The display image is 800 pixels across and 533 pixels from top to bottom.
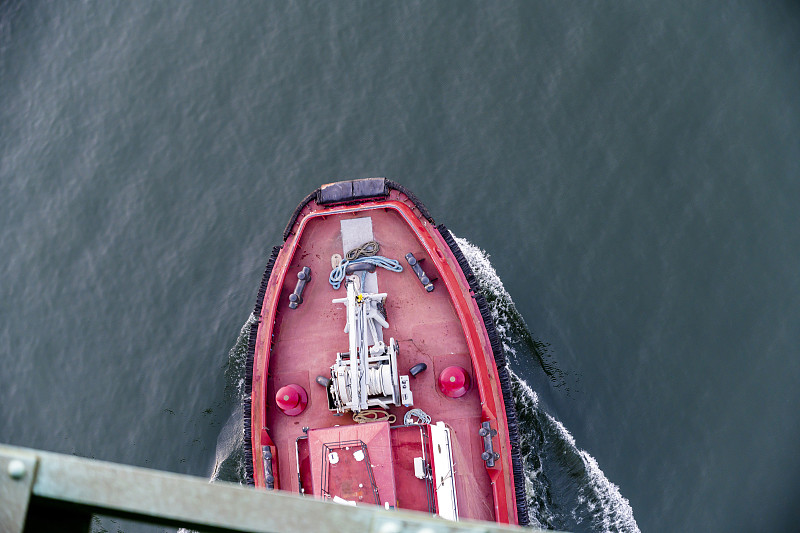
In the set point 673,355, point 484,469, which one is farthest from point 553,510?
point 673,355

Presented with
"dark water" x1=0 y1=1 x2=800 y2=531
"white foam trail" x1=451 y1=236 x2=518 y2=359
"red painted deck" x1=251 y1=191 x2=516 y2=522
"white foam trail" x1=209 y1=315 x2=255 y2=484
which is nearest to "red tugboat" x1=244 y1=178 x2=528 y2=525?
"red painted deck" x1=251 y1=191 x2=516 y2=522

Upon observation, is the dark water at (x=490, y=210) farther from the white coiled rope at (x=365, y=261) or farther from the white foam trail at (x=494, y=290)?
the white coiled rope at (x=365, y=261)

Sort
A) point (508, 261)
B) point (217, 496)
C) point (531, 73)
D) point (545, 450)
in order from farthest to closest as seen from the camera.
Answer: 1. point (531, 73)
2. point (508, 261)
3. point (545, 450)
4. point (217, 496)

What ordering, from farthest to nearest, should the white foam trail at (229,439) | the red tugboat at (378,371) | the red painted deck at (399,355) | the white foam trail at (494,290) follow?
the white foam trail at (494,290)
the white foam trail at (229,439)
the red painted deck at (399,355)
the red tugboat at (378,371)

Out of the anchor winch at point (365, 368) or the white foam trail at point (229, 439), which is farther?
the white foam trail at point (229, 439)

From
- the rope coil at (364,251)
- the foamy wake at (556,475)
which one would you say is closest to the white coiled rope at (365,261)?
the rope coil at (364,251)

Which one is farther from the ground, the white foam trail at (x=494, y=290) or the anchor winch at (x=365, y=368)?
the white foam trail at (x=494, y=290)

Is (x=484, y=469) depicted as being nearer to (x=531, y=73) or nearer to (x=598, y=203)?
(x=598, y=203)
